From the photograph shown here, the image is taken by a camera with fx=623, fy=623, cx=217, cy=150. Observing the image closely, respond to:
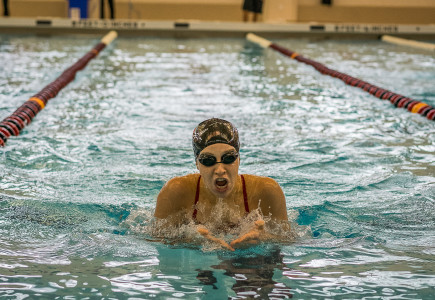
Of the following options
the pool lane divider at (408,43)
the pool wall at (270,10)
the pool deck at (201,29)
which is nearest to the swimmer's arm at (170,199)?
the pool lane divider at (408,43)

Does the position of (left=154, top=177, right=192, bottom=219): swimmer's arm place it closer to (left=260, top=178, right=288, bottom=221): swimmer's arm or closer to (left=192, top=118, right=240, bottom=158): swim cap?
(left=192, top=118, right=240, bottom=158): swim cap

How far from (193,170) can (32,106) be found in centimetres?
249

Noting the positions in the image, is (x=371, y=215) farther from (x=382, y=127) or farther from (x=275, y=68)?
(x=275, y=68)

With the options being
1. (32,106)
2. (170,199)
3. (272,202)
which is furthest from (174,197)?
(32,106)

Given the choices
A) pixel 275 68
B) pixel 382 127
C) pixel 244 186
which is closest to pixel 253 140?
pixel 382 127

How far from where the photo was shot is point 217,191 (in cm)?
283

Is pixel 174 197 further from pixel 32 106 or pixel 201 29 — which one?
pixel 201 29

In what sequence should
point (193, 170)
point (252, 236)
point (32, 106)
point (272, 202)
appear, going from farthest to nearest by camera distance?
point (32, 106) → point (193, 170) → point (272, 202) → point (252, 236)

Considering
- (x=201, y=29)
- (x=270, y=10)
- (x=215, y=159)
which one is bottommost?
(x=215, y=159)

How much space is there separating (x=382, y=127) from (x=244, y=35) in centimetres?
1013

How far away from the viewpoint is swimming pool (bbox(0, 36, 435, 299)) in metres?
2.59

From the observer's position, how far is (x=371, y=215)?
3600mm

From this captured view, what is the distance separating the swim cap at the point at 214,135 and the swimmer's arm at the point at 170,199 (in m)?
0.21

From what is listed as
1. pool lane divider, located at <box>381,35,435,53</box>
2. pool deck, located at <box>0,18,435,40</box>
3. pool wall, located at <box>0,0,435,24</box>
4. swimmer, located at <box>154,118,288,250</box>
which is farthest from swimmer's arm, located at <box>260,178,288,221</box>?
pool wall, located at <box>0,0,435,24</box>
